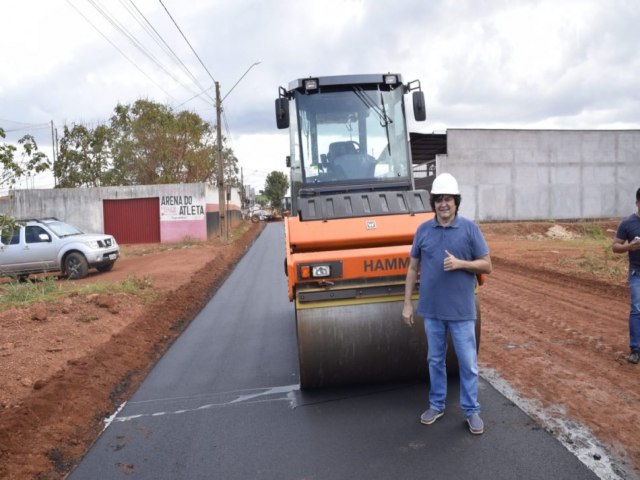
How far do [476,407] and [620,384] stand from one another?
174 cm

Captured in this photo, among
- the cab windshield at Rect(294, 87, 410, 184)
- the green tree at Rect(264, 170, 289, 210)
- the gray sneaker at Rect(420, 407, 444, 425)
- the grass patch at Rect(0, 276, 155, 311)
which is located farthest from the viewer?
the green tree at Rect(264, 170, 289, 210)

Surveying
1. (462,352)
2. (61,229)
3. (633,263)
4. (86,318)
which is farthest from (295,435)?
(61,229)

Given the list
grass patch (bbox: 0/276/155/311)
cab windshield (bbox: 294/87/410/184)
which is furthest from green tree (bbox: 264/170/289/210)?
cab windshield (bbox: 294/87/410/184)

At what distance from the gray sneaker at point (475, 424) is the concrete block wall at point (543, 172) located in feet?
92.6

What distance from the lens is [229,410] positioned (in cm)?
516

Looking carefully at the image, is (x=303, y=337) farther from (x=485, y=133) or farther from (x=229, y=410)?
(x=485, y=133)

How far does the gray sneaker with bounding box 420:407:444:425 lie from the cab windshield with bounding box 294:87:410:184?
3.06 metres

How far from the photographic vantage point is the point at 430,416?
14.6 feet

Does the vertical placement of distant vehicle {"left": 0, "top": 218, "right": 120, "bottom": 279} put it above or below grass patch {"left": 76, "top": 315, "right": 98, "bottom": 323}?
above

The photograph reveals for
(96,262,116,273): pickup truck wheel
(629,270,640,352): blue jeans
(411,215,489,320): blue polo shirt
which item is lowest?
(96,262,116,273): pickup truck wheel

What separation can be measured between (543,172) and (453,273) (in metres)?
31.8

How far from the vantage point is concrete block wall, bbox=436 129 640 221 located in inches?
1271

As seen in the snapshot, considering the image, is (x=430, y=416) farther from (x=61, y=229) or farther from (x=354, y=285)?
(x=61, y=229)

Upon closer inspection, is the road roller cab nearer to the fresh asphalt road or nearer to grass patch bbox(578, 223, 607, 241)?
the fresh asphalt road
